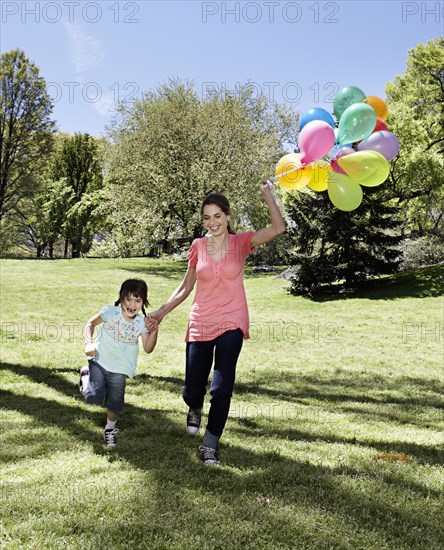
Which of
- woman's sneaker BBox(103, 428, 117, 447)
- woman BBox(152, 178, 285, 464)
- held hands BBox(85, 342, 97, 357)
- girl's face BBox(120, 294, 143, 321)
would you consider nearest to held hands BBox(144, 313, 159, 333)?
girl's face BBox(120, 294, 143, 321)

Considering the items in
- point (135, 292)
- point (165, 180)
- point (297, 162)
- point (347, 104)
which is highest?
point (165, 180)

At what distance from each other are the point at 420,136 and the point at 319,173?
16036mm

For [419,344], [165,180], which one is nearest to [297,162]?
[419,344]

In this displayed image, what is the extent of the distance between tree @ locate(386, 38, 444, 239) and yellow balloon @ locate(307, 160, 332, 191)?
14.6 m

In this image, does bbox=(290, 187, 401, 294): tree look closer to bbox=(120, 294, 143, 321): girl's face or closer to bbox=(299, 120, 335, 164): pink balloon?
bbox=(299, 120, 335, 164): pink balloon

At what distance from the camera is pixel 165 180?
987 inches

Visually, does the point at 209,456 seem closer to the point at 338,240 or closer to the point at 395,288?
the point at 338,240

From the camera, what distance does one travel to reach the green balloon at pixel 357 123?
5184 mm

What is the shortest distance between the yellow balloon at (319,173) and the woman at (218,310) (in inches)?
46.1

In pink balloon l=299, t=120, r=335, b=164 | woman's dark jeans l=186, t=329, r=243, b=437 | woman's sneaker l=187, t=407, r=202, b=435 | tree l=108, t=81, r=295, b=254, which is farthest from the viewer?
tree l=108, t=81, r=295, b=254

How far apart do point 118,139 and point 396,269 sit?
682 inches

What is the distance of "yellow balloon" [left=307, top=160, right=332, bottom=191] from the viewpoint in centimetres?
507

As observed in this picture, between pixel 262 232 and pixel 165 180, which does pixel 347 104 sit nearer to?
pixel 262 232

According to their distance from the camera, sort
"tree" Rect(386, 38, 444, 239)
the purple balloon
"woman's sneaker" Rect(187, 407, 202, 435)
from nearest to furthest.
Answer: "woman's sneaker" Rect(187, 407, 202, 435)
the purple balloon
"tree" Rect(386, 38, 444, 239)
